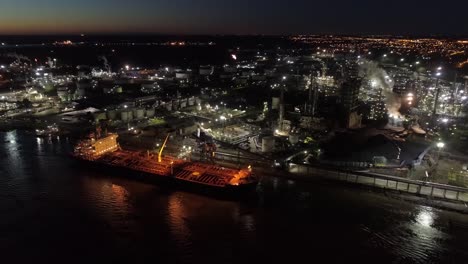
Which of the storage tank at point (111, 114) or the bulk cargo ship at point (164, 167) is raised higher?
the storage tank at point (111, 114)

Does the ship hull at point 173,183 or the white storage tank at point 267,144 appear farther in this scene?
the white storage tank at point 267,144

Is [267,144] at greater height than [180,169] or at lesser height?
greater

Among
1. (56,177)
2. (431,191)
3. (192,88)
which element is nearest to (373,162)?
(431,191)

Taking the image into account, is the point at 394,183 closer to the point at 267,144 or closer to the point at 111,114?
the point at 267,144

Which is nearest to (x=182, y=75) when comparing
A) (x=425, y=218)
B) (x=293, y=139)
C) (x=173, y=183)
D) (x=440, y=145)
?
(x=293, y=139)

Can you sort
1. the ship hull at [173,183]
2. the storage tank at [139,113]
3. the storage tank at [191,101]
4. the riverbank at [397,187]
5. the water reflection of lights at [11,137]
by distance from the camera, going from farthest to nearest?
the storage tank at [191,101] < the storage tank at [139,113] < the water reflection of lights at [11,137] < the ship hull at [173,183] < the riverbank at [397,187]

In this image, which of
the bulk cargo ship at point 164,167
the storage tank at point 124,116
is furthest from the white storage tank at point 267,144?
the storage tank at point 124,116

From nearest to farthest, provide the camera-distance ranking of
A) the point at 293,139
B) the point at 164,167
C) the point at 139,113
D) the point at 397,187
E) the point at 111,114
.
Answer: the point at 397,187 < the point at 164,167 < the point at 293,139 < the point at 111,114 < the point at 139,113

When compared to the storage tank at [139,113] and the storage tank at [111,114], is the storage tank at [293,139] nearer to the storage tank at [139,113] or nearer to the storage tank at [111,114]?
the storage tank at [139,113]
